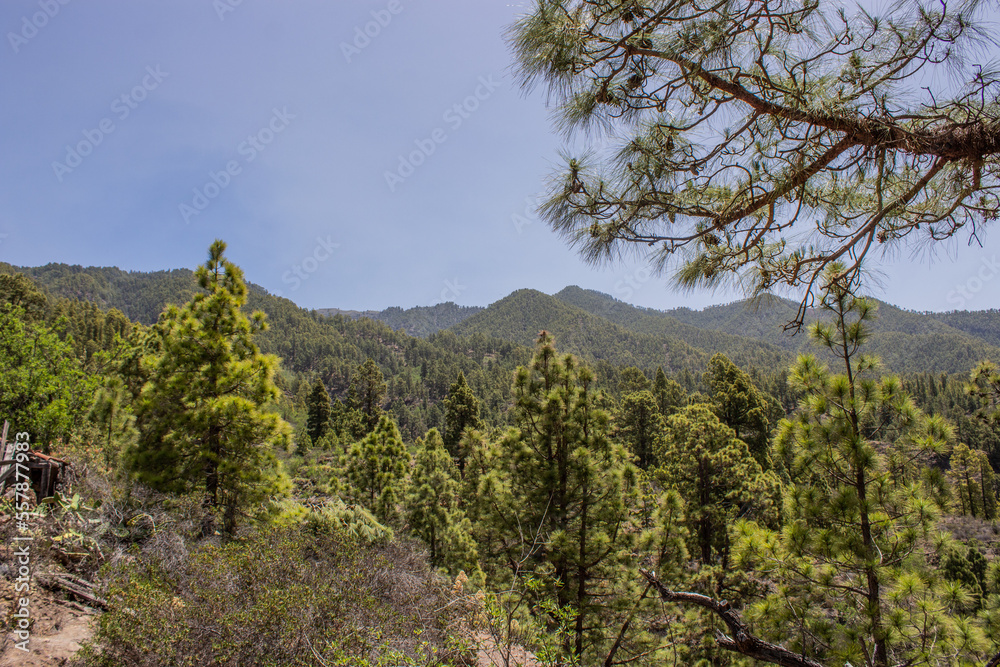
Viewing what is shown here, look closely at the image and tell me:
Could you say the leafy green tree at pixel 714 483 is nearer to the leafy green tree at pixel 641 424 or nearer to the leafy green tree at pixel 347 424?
the leafy green tree at pixel 641 424

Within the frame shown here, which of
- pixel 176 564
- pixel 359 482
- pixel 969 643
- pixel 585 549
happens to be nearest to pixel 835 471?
pixel 969 643

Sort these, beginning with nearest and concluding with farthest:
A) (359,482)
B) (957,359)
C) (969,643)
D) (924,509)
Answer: (969,643)
(924,509)
(359,482)
(957,359)

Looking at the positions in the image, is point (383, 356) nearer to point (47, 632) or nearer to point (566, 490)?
point (566, 490)

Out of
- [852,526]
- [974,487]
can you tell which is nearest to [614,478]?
[852,526]

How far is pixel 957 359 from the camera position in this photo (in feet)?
593

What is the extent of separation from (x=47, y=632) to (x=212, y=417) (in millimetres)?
2937

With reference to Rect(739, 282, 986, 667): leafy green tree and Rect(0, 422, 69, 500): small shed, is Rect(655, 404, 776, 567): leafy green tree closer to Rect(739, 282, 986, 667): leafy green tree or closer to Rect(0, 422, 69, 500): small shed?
Rect(739, 282, 986, 667): leafy green tree

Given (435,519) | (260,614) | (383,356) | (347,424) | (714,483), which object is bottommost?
(347,424)

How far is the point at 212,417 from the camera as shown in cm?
664

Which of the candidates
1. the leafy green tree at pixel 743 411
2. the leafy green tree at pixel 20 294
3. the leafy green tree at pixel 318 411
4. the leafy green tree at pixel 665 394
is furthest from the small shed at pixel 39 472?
the leafy green tree at pixel 665 394

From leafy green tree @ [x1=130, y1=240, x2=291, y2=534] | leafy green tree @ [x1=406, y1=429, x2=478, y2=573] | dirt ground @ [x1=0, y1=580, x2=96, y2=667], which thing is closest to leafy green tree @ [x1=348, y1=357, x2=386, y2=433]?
leafy green tree @ [x1=406, y1=429, x2=478, y2=573]

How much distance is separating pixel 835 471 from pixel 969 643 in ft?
4.61

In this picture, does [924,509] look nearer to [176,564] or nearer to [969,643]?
[969,643]

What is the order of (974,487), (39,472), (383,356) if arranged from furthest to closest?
(383,356), (974,487), (39,472)
